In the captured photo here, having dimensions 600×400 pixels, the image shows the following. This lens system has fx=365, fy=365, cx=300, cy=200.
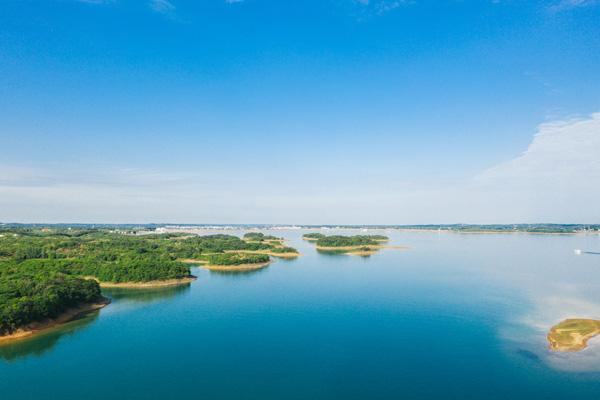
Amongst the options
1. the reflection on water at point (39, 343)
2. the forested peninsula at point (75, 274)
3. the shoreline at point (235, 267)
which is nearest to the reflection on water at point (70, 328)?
the reflection on water at point (39, 343)

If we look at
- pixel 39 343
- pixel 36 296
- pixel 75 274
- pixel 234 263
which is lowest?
pixel 39 343

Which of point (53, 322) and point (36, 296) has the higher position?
point (36, 296)

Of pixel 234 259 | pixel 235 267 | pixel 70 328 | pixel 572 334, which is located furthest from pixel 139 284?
pixel 572 334

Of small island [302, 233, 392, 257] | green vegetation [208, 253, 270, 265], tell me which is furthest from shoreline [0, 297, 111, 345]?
small island [302, 233, 392, 257]

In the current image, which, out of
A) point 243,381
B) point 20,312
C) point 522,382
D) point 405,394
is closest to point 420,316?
point 522,382

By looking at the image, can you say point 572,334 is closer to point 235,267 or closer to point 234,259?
point 235,267

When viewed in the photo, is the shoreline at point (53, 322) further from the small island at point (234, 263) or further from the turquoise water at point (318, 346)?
the small island at point (234, 263)
